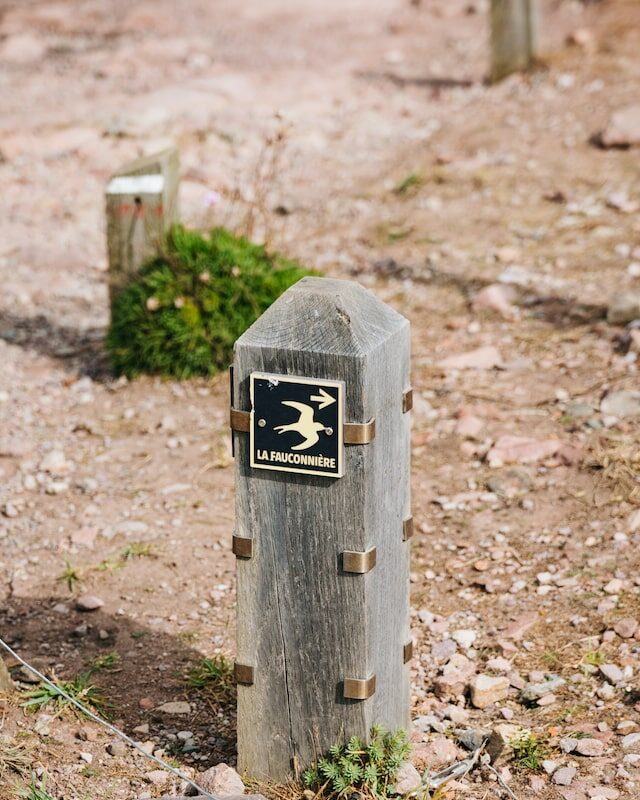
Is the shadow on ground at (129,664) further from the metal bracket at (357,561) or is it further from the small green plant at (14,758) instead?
the metal bracket at (357,561)

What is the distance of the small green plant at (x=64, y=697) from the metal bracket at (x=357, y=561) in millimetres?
1069

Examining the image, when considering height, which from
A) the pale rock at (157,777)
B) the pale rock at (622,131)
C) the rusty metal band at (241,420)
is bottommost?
the pale rock at (157,777)

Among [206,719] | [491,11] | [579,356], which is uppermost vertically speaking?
[491,11]

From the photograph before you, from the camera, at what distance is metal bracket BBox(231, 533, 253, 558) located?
296 cm

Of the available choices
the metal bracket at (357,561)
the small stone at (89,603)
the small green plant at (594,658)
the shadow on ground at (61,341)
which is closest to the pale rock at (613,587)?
the small green plant at (594,658)

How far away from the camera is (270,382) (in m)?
2.82

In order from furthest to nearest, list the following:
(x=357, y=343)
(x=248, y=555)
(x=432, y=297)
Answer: (x=432, y=297) < (x=248, y=555) < (x=357, y=343)

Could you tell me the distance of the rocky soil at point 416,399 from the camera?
3.55m

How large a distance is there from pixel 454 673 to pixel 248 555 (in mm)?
1071

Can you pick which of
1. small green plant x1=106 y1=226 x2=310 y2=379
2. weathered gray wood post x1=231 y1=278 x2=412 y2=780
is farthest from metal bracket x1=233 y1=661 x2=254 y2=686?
small green plant x1=106 y1=226 x2=310 y2=379

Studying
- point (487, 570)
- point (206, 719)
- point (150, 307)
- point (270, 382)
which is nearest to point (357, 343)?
point (270, 382)

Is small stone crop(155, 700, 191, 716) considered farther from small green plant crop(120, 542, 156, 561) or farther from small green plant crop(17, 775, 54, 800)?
small green plant crop(120, 542, 156, 561)

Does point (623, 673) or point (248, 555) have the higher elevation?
point (248, 555)

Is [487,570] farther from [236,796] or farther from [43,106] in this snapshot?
[43,106]
